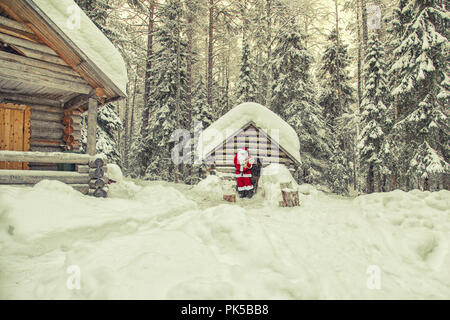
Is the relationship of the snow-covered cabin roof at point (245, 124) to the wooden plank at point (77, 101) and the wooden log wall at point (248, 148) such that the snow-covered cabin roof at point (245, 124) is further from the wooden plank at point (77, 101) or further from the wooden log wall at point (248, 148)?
the wooden plank at point (77, 101)

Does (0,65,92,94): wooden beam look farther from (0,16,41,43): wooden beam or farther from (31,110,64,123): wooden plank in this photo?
(31,110,64,123): wooden plank

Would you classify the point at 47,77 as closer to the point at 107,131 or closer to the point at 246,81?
the point at 107,131

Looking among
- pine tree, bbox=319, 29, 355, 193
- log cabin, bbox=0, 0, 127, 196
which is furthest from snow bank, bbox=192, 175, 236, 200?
pine tree, bbox=319, 29, 355, 193

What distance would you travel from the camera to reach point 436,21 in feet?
35.6

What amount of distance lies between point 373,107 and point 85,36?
1501cm

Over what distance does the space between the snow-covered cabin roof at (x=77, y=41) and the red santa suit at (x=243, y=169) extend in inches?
167

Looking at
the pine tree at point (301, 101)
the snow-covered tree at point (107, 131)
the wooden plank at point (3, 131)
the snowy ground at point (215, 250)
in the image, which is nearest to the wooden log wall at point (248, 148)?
the snowy ground at point (215, 250)

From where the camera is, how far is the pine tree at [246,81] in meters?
20.4

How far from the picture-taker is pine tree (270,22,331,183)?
623 inches

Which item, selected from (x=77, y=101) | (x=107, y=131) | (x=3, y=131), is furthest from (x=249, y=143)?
(x=107, y=131)

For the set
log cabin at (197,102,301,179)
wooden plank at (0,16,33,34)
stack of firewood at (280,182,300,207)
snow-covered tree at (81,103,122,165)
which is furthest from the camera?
snow-covered tree at (81,103,122,165)

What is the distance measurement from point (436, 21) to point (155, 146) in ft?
60.1

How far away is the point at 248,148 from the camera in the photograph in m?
10.1

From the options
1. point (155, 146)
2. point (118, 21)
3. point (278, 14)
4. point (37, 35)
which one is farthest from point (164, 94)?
point (37, 35)
